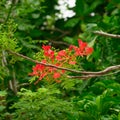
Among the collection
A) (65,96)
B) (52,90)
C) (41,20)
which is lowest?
(65,96)

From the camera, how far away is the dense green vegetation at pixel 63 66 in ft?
7.20

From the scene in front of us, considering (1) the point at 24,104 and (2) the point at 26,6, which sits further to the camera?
(2) the point at 26,6

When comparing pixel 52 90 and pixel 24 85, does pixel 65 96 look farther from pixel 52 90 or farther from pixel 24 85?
pixel 52 90

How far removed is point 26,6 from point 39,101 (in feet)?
4.05

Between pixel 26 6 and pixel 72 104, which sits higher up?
pixel 26 6

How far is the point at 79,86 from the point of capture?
10.2 ft

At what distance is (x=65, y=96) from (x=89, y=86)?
361 millimetres

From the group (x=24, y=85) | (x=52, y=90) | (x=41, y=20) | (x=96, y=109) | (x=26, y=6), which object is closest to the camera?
(x=96, y=109)

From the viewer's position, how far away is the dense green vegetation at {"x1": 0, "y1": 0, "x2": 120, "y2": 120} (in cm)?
219

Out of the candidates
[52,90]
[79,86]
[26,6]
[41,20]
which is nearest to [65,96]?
[79,86]

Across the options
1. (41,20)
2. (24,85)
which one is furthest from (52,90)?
(41,20)

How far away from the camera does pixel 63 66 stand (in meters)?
1.85

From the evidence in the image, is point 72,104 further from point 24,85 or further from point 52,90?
point 24,85

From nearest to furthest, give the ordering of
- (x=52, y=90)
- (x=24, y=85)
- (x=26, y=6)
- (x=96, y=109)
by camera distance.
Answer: (x=96, y=109) < (x=52, y=90) < (x=24, y=85) < (x=26, y=6)
